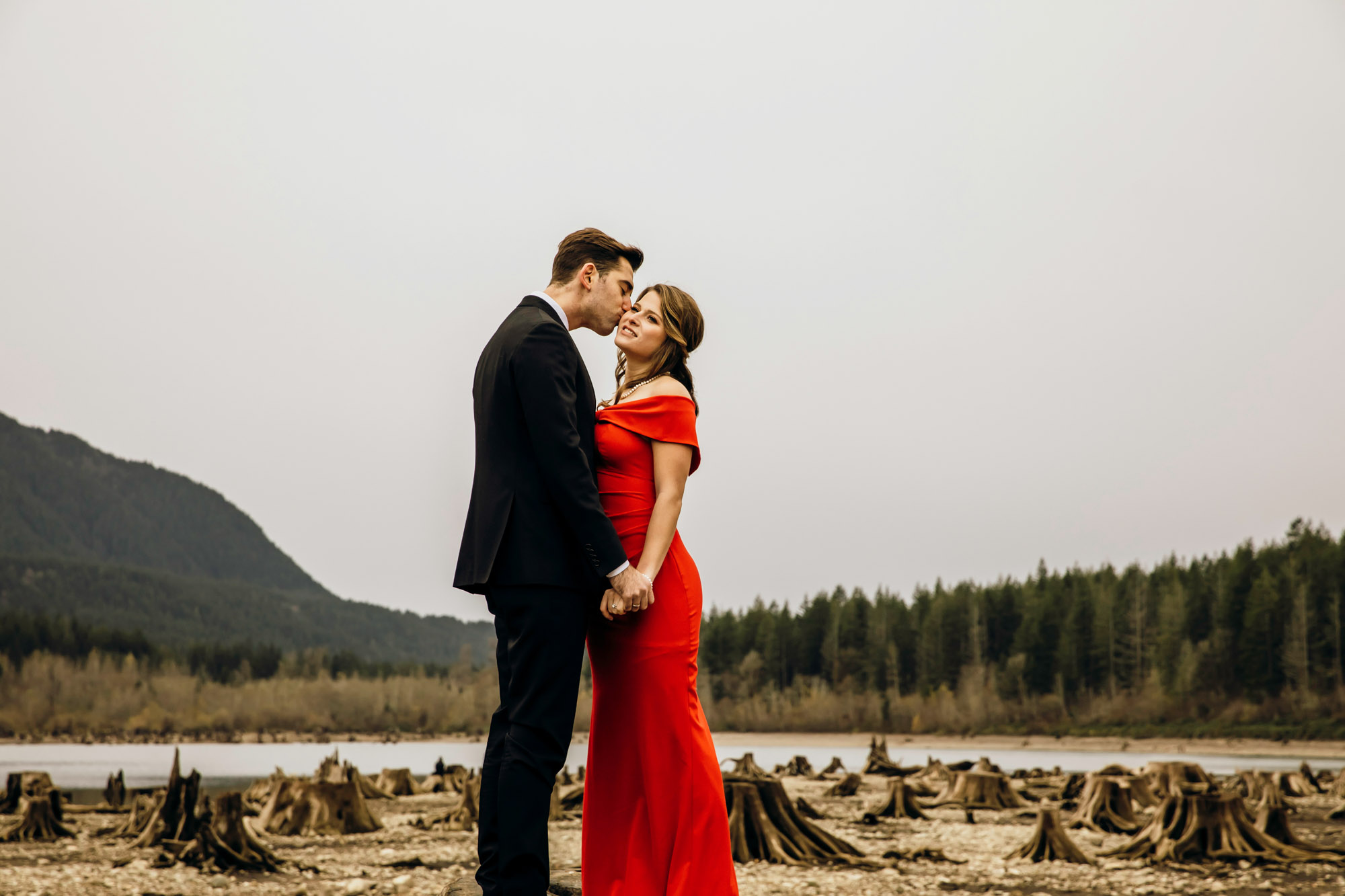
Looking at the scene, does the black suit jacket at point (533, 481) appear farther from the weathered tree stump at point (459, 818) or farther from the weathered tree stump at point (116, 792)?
the weathered tree stump at point (116, 792)

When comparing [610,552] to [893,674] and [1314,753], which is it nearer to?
[1314,753]

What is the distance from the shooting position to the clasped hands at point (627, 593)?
4.47 meters

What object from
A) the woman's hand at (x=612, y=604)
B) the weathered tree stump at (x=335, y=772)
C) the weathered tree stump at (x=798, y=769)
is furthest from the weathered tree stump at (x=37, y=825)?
the weathered tree stump at (x=798, y=769)

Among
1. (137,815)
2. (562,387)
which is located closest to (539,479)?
(562,387)

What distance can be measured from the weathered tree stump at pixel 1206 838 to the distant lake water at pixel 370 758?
25.5 m

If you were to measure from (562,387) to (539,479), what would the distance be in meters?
0.41

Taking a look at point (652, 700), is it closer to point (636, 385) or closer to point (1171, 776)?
point (636, 385)

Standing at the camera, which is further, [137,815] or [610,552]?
[137,815]

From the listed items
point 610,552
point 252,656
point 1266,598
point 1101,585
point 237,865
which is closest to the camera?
point 610,552

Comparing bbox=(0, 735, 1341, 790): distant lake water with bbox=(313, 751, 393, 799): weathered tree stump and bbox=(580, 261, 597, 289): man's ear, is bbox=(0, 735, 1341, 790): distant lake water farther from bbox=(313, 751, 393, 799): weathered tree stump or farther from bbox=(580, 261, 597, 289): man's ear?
bbox=(580, 261, 597, 289): man's ear

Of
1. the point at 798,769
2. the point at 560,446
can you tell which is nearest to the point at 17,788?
the point at 560,446

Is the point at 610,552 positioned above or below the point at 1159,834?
above

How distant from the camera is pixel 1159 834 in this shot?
46.3 ft

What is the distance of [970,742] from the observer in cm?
8894
